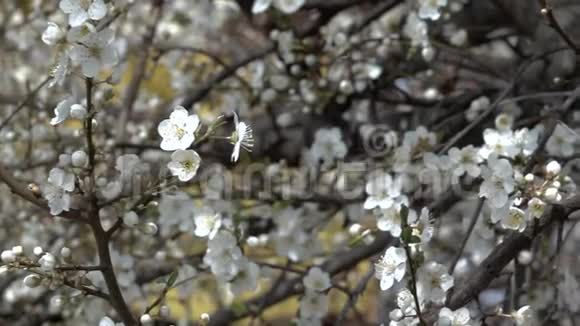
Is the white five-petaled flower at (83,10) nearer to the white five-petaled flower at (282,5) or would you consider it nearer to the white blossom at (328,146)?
the white five-petaled flower at (282,5)

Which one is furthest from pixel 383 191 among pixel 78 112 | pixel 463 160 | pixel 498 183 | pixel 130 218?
pixel 78 112

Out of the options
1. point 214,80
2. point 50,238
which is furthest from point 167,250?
Answer: point 214,80

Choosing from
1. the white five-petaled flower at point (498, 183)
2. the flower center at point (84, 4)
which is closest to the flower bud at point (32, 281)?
the flower center at point (84, 4)

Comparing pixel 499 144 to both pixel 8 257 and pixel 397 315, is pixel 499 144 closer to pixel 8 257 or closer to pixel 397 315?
pixel 397 315

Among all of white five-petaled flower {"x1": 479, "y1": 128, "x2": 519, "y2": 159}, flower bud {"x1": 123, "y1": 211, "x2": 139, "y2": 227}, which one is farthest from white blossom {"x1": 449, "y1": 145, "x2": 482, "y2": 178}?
flower bud {"x1": 123, "y1": 211, "x2": 139, "y2": 227}

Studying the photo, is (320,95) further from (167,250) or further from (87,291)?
(87,291)

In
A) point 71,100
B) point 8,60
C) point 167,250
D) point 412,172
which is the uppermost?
point 8,60

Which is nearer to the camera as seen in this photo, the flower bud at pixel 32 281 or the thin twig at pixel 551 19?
the flower bud at pixel 32 281
